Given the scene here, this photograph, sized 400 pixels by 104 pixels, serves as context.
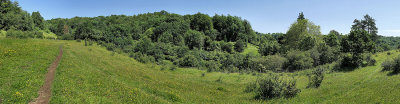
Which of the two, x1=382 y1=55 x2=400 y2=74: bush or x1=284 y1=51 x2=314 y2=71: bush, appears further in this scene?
x1=284 y1=51 x2=314 y2=71: bush

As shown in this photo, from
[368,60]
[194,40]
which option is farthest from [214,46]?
[368,60]

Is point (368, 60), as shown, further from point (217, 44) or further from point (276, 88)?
point (217, 44)

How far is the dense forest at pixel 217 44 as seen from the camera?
168 ft

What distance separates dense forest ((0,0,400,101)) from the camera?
168 ft

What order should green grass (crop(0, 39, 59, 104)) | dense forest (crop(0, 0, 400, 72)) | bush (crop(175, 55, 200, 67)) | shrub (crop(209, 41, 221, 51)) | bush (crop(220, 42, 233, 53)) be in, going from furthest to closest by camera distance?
shrub (crop(209, 41, 221, 51))
bush (crop(220, 42, 233, 53))
bush (crop(175, 55, 200, 67))
dense forest (crop(0, 0, 400, 72))
green grass (crop(0, 39, 59, 104))

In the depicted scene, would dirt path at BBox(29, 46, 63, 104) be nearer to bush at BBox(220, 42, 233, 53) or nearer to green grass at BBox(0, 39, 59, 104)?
green grass at BBox(0, 39, 59, 104)

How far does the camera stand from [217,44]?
418 ft

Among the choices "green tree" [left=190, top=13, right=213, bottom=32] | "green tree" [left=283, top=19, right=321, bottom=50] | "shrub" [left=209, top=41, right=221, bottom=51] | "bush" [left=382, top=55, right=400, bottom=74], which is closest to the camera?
"bush" [left=382, top=55, right=400, bottom=74]

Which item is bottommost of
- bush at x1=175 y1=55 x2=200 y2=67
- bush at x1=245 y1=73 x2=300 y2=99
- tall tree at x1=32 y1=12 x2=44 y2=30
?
bush at x1=175 y1=55 x2=200 y2=67

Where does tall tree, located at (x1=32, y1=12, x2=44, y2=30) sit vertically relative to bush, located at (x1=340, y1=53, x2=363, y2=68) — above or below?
above

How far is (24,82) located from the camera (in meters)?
13.2

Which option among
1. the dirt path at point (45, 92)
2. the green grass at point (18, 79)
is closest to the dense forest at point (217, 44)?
the dirt path at point (45, 92)

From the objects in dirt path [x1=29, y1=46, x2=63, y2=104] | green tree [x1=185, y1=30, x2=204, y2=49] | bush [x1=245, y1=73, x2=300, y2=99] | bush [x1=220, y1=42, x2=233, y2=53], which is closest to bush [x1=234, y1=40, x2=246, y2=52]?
bush [x1=220, y1=42, x2=233, y2=53]

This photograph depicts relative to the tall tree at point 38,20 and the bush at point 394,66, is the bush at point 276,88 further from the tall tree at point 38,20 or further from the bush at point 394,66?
the tall tree at point 38,20
